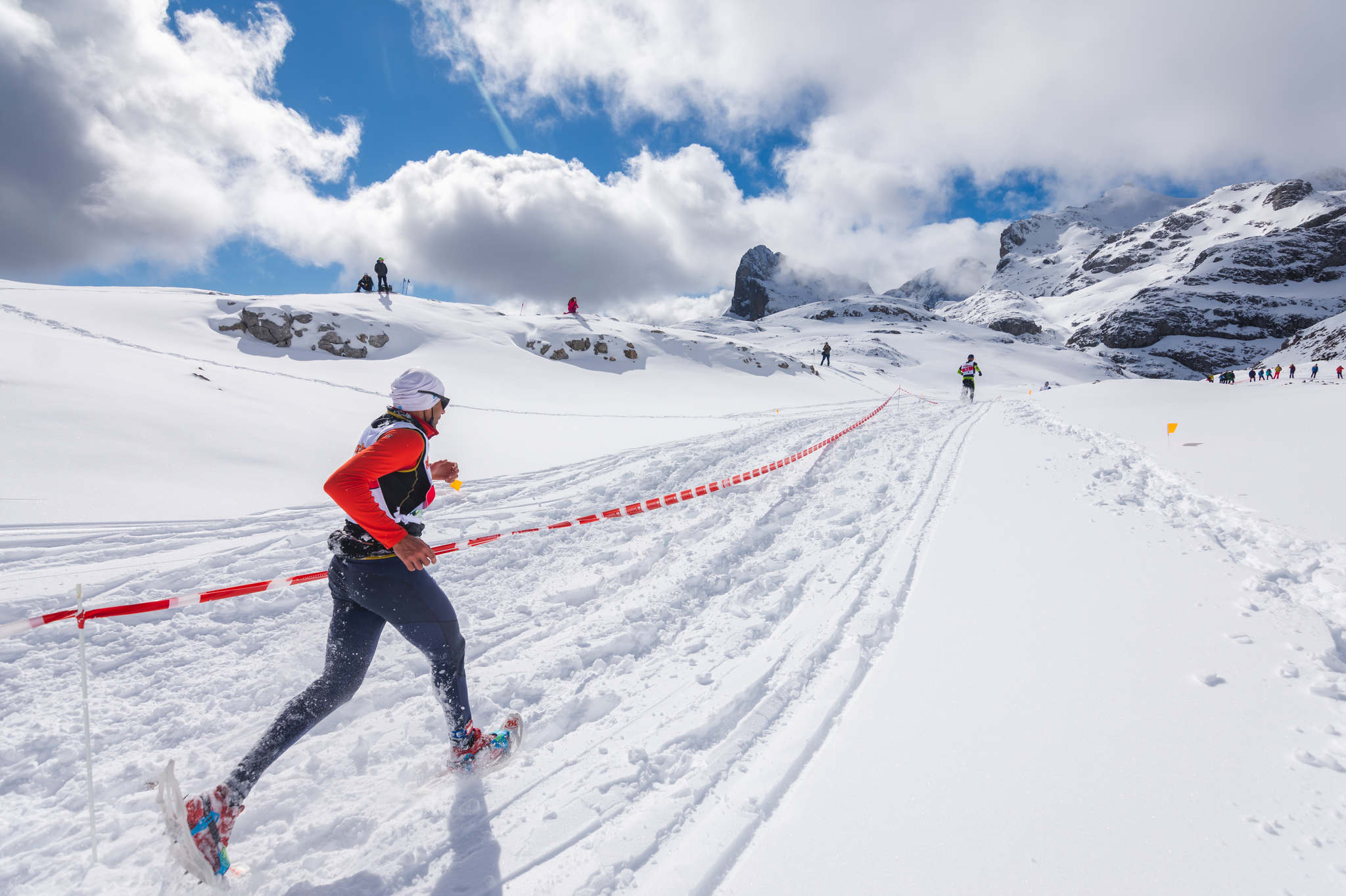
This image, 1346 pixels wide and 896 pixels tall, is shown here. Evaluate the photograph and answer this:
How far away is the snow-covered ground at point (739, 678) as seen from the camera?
2188mm

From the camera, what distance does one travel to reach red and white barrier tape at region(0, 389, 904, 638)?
2.60 m

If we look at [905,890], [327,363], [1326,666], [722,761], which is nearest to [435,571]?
[722,761]

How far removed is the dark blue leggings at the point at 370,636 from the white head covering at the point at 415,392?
2.58ft

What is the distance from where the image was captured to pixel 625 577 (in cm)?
506

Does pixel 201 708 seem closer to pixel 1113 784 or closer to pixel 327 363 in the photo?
pixel 1113 784

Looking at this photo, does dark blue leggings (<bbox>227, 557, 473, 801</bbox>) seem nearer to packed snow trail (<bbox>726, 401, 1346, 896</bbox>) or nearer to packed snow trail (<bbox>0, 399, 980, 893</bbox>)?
packed snow trail (<bbox>0, 399, 980, 893</bbox>)

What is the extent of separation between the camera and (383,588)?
101 inches

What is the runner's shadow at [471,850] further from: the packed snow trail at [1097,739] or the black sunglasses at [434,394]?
the black sunglasses at [434,394]

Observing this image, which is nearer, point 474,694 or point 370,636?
point 370,636

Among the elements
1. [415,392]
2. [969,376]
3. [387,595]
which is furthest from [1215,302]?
[387,595]

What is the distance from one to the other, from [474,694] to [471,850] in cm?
116

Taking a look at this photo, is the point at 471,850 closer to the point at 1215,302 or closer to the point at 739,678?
the point at 739,678

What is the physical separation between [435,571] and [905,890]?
4.34 metres

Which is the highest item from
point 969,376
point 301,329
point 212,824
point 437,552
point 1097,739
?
point 301,329
